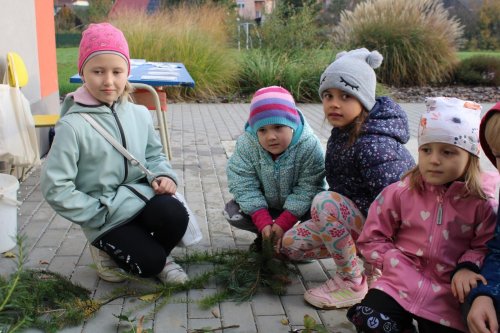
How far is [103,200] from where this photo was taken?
292cm

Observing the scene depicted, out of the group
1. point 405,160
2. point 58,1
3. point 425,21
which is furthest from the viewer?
point 58,1

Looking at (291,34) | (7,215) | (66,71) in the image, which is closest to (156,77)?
(7,215)

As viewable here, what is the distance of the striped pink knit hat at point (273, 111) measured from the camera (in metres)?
3.06

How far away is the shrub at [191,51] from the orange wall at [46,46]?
184 inches

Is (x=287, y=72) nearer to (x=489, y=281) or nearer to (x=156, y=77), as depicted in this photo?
(x=156, y=77)

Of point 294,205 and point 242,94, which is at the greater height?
point 294,205

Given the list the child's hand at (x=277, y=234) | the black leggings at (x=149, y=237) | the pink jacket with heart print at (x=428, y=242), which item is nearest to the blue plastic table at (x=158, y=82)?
the black leggings at (x=149, y=237)

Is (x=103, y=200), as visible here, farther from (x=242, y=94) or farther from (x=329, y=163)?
(x=242, y=94)

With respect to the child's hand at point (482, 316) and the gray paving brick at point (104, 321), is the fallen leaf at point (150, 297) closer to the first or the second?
the gray paving brick at point (104, 321)

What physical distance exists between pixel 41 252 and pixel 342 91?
6.72 feet

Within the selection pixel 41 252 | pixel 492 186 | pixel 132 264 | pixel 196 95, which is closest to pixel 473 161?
pixel 492 186

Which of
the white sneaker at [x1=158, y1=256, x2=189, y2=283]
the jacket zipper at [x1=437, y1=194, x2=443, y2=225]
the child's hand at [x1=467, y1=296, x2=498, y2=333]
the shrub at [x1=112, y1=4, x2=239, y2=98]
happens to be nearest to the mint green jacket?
the white sneaker at [x1=158, y1=256, x2=189, y2=283]

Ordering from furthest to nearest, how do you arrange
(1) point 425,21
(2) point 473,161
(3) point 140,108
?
(1) point 425,21, (3) point 140,108, (2) point 473,161

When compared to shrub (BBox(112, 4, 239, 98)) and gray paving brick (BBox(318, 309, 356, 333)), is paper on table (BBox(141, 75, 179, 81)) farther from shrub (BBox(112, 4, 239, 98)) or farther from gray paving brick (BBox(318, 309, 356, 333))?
shrub (BBox(112, 4, 239, 98))
